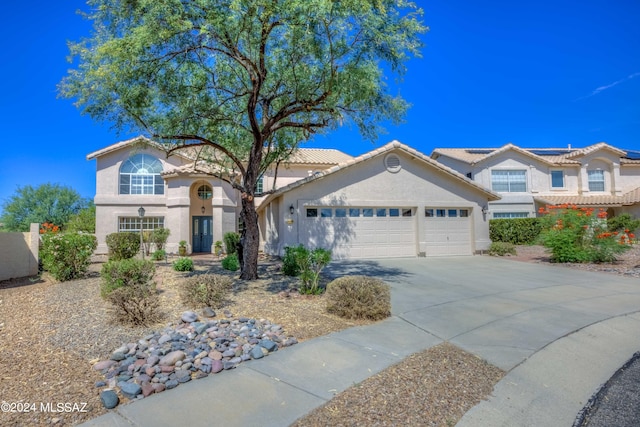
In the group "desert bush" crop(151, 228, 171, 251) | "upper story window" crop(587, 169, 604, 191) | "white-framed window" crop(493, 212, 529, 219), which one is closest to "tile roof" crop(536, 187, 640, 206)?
"upper story window" crop(587, 169, 604, 191)

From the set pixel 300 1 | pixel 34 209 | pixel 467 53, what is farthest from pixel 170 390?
pixel 34 209

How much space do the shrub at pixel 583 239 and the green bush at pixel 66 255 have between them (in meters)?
16.4

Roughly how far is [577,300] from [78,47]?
12.8 metres

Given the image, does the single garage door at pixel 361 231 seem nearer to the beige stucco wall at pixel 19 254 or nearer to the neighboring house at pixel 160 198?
the neighboring house at pixel 160 198

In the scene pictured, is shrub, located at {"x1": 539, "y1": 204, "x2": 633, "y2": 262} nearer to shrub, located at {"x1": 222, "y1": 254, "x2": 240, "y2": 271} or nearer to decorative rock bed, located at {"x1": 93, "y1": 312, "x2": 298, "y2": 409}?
shrub, located at {"x1": 222, "y1": 254, "x2": 240, "y2": 271}

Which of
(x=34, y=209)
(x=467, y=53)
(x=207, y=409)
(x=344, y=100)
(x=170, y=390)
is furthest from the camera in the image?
(x=34, y=209)

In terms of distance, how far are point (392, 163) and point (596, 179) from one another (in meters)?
19.3

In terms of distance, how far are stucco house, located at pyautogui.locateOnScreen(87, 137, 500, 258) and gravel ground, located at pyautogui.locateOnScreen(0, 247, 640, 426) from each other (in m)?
7.81

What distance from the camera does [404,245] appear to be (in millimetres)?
16547

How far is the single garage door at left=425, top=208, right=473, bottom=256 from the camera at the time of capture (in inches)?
664

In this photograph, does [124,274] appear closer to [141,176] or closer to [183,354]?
[183,354]

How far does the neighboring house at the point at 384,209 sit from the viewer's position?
15359 mm

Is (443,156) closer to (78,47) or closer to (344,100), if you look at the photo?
(344,100)

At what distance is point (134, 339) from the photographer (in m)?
4.95
